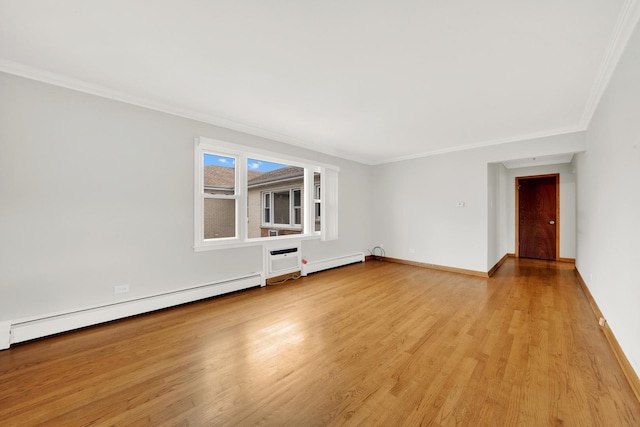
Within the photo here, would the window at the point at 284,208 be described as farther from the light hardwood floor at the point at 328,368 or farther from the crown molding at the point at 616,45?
the crown molding at the point at 616,45

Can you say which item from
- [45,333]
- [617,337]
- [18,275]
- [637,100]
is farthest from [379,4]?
[45,333]

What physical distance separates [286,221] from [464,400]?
5.21 meters

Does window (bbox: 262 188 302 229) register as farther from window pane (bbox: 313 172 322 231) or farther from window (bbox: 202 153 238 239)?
window (bbox: 202 153 238 239)

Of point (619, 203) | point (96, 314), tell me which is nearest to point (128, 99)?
point (96, 314)

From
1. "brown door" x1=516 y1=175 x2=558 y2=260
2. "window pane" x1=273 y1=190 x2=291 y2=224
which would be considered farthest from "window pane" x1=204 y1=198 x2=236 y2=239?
"brown door" x1=516 y1=175 x2=558 y2=260

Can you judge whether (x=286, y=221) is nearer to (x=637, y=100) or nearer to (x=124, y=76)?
(x=124, y=76)

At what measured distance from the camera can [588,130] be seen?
351cm

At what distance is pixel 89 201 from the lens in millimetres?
2623

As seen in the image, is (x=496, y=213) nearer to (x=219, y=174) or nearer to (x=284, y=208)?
(x=284, y=208)

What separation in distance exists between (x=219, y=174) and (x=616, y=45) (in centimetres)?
435

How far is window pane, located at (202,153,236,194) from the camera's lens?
3635 millimetres

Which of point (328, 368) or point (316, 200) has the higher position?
point (316, 200)

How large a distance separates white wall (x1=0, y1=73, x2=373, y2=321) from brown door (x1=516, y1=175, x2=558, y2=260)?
7.35m

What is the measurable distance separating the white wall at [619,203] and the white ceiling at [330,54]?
301mm
